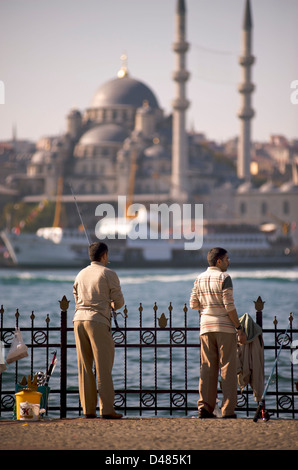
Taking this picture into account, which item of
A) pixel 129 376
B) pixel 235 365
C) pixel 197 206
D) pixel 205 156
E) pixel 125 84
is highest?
pixel 125 84

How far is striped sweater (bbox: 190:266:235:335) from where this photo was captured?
5.62 m

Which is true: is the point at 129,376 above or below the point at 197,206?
below

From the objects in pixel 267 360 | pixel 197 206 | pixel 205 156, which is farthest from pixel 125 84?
pixel 267 360

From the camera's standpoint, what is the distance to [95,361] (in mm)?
5703

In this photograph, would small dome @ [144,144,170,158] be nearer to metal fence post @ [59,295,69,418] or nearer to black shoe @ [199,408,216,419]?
metal fence post @ [59,295,69,418]

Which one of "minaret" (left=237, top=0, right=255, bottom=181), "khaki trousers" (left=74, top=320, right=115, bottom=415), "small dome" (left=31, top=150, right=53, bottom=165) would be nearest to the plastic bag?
"khaki trousers" (left=74, top=320, right=115, bottom=415)

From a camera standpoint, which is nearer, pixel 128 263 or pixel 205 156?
pixel 128 263

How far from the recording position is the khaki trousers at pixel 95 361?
5.65m

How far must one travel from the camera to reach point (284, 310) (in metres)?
24.6

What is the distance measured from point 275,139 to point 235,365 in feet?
354

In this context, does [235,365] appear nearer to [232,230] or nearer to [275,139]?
[232,230]

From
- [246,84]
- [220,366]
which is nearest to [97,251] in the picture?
[220,366]

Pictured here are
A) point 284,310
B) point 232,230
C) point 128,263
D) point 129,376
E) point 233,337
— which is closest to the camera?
point 233,337

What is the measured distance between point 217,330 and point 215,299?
196 mm
